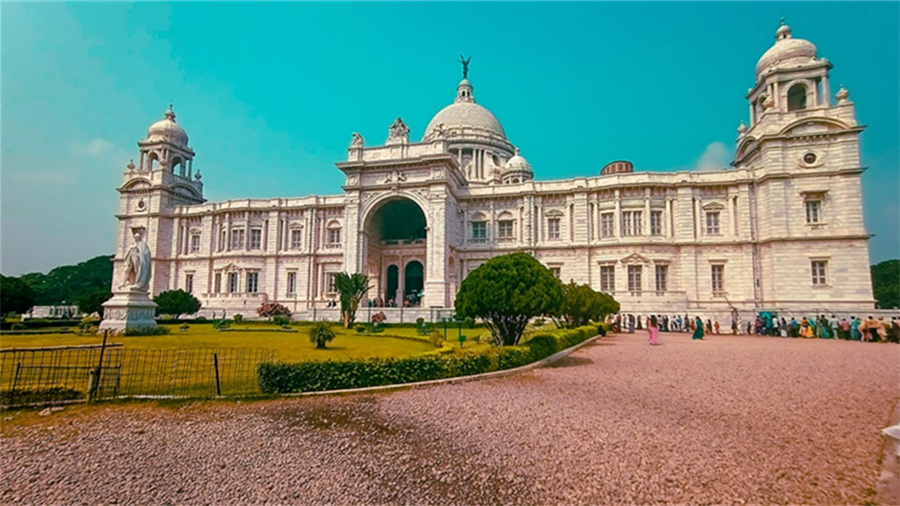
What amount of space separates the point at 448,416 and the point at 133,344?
14834 millimetres

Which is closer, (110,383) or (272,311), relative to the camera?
(110,383)

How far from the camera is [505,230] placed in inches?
1556

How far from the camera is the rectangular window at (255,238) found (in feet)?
146

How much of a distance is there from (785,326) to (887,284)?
152 ft

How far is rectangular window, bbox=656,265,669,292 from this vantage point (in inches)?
1357

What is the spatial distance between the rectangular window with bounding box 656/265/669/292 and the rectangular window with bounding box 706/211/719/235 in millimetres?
4482

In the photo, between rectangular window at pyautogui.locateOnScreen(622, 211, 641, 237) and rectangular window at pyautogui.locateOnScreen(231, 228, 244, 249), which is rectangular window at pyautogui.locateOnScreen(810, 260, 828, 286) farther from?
rectangular window at pyautogui.locateOnScreen(231, 228, 244, 249)

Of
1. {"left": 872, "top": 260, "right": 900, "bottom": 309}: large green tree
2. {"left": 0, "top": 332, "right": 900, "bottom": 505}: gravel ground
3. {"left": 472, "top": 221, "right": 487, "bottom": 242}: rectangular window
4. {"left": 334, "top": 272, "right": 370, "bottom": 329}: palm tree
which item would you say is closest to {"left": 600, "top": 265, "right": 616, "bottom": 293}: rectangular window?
{"left": 472, "top": 221, "right": 487, "bottom": 242}: rectangular window

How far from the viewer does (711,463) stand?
5.52 metres

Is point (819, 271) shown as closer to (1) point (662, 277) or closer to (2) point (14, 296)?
(1) point (662, 277)

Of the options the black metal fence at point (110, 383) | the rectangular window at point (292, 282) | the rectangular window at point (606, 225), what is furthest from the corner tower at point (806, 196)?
the rectangular window at point (292, 282)

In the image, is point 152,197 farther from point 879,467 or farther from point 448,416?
point 879,467

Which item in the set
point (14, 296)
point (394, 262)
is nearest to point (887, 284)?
point (394, 262)

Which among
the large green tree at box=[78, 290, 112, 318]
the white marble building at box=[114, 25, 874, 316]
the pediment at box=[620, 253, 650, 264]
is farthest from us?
the pediment at box=[620, 253, 650, 264]
